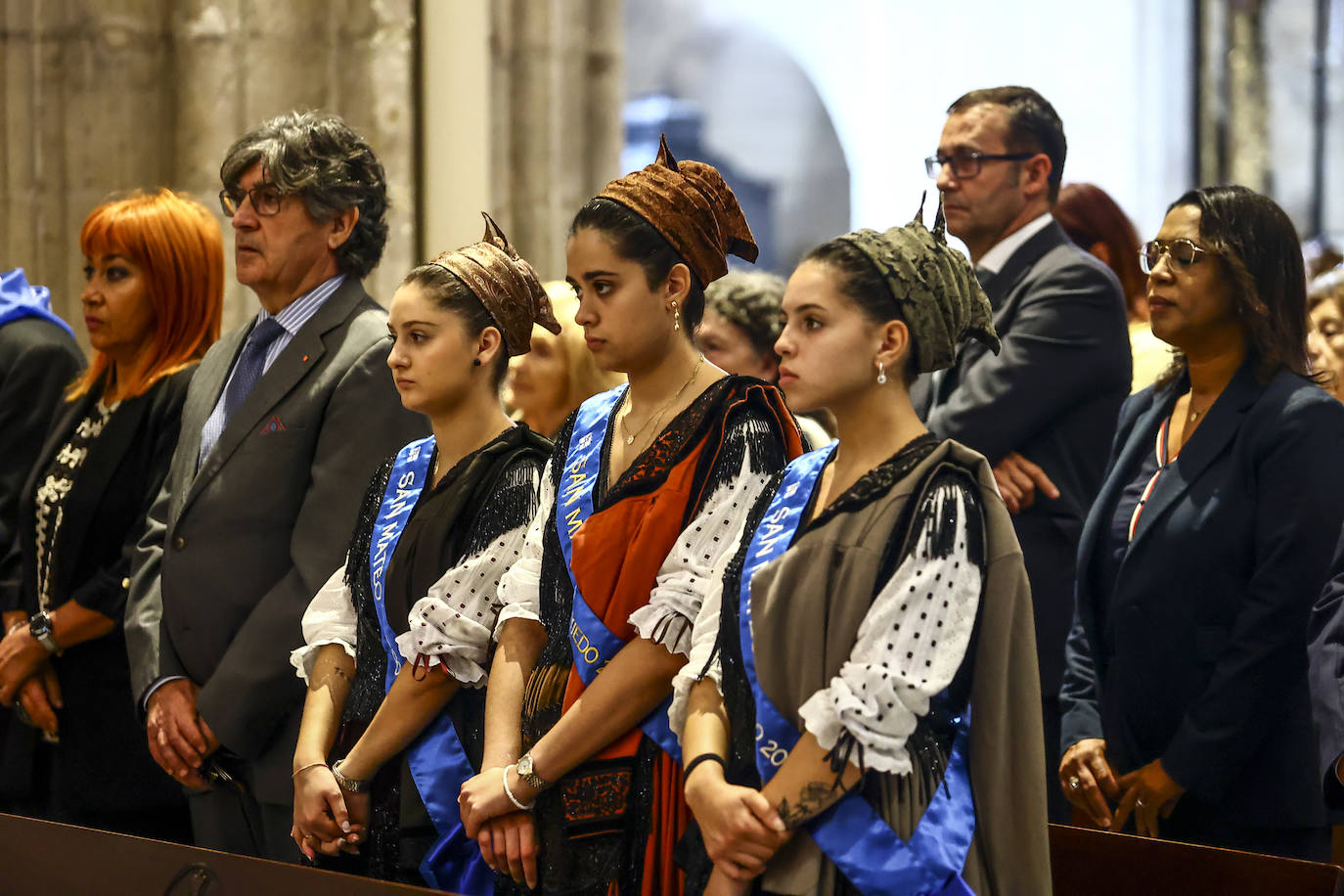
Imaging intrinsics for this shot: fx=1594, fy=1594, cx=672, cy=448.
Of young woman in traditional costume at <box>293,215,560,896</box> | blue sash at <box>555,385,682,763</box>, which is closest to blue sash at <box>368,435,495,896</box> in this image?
young woman in traditional costume at <box>293,215,560,896</box>

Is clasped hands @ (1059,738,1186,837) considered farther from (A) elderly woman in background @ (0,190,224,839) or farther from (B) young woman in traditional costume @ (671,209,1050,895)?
(A) elderly woman in background @ (0,190,224,839)

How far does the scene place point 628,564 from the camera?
2.37 m

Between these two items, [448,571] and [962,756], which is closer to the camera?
[962,756]

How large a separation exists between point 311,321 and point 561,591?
109 centimetres

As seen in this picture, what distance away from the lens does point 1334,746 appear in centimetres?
267

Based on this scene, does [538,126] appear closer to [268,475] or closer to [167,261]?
[167,261]

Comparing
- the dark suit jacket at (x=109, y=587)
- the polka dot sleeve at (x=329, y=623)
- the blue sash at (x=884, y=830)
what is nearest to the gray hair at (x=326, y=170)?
the dark suit jacket at (x=109, y=587)

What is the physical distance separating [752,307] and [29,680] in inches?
80.0

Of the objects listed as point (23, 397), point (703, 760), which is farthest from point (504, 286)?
point (23, 397)

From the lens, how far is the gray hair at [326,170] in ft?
10.8

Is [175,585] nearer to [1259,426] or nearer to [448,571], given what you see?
[448,571]

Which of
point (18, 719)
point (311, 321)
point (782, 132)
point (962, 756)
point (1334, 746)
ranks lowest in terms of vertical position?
point (18, 719)

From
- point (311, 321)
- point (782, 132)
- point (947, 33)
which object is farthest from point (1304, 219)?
point (311, 321)

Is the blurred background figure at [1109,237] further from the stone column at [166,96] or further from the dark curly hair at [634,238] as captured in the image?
the dark curly hair at [634,238]
